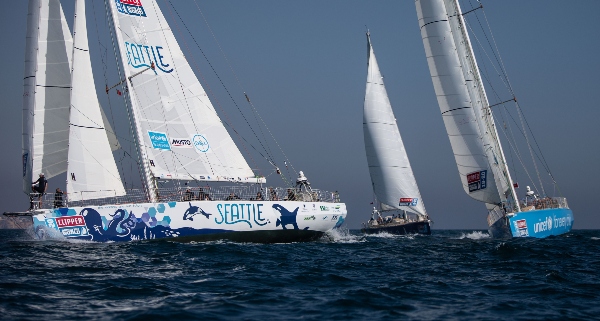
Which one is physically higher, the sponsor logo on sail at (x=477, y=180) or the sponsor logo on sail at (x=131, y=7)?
the sponsor logo on sail at (x=131, y=7)

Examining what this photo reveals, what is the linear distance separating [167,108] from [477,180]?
14.6 metres

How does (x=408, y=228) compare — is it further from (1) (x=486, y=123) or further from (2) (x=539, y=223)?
(2) (x=539, y=223)

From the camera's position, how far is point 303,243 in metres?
23.9

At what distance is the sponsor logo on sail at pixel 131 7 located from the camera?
2397 centimetres

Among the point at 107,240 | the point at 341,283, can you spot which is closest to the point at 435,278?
the point at 341,283

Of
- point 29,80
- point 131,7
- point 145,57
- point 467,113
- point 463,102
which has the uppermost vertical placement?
point 131,7

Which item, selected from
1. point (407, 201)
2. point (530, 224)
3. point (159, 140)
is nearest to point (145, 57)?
point (159, 140)

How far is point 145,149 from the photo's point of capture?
2317 centimetres

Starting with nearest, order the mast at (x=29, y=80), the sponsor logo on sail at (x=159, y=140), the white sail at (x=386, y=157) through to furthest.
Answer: the mast at (x=29, y=80)
the sponsor logo on sail at (x=159, y=140)
the white sail at (x=386, y=157)

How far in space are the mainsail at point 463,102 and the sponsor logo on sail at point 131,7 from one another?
13000mm

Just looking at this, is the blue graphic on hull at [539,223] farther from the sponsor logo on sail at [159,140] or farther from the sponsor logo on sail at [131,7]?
the sponsor logo on sail at [131,7]

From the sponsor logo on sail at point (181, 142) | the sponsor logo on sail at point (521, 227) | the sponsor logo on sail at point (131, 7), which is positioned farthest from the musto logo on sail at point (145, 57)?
the sponsor logo on sail at point (521, 227)

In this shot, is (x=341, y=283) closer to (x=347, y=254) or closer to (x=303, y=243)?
(x=347, y=254)

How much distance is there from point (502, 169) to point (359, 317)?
2043 cm
